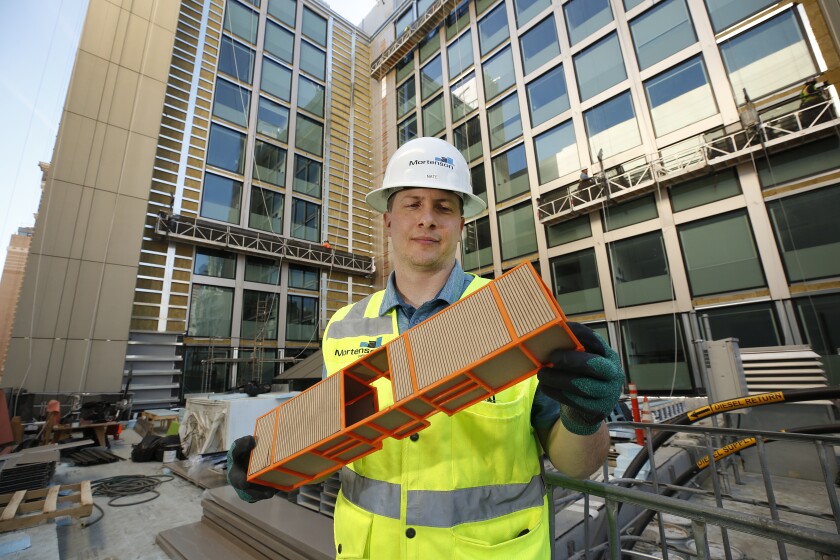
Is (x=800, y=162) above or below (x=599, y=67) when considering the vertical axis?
below

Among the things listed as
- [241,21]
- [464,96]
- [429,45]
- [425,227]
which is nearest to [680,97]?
[464,96]

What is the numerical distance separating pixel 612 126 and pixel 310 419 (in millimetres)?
14135

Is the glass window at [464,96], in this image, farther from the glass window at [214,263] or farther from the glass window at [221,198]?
the glass window at [214,263]

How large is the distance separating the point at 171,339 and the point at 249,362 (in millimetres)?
2698

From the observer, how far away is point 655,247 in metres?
11.1

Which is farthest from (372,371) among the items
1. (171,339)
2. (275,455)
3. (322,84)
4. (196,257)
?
(322,84)

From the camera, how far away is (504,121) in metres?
15.5

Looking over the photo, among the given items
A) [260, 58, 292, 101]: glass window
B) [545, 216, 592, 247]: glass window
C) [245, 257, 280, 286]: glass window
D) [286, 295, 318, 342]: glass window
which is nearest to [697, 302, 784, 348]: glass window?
[545, 216, 592, 247]: glass window

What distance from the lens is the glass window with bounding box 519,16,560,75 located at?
14.2 metres

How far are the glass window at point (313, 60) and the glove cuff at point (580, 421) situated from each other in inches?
848

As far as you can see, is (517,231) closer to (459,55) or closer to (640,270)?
(640,270)

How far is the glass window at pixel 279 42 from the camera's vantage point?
17.5 metres

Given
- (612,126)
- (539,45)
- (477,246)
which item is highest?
(539,45)

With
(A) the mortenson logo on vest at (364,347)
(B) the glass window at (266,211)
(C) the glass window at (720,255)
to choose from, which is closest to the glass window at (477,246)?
(C) the glass window at (720,255)
